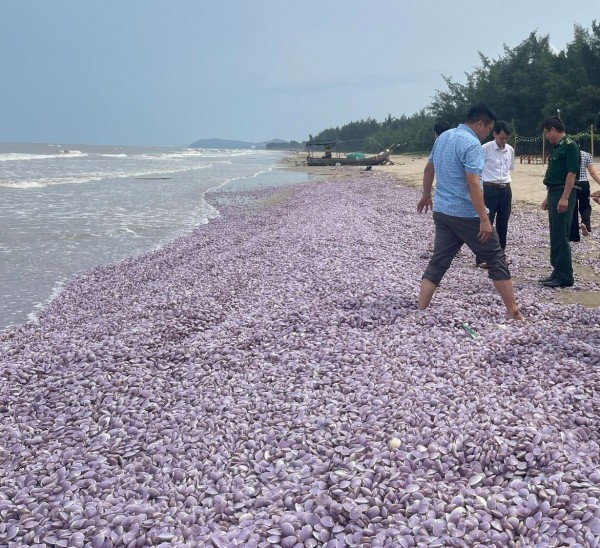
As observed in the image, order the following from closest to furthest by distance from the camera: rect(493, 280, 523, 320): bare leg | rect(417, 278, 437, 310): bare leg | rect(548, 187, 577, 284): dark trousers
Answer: rect(493, 280, 523, 320): bare leg < rect(417, 278, 437, 310): bare leg < rect(548, 187, 577, 284): dark trousers

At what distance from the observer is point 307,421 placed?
14.0 ft

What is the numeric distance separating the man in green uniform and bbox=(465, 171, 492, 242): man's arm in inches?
92.6

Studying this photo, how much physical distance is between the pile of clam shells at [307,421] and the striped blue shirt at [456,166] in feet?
4.34

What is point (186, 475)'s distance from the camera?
12.3 ft

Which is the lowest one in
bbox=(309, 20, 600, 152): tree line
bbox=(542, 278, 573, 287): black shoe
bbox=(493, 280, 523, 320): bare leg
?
bbox=(542, 278, 573, 287): black shoe

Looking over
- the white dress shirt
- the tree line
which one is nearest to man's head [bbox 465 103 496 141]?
the white dress shirt

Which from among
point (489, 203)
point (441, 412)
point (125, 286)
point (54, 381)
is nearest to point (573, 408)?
A: point (441, 412)

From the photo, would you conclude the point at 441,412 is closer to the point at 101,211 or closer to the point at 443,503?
the point at 443,503

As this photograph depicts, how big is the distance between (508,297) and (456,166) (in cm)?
168

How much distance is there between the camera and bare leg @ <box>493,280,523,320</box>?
6340 mm

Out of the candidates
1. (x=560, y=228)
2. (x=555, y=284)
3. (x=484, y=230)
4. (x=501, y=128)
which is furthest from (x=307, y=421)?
(x=501, y=128)

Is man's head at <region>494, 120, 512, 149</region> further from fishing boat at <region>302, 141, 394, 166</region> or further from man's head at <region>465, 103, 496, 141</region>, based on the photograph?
fishing boat at <region>302, 141, 394, 166</region>

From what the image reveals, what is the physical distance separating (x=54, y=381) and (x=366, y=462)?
3227 millimetres

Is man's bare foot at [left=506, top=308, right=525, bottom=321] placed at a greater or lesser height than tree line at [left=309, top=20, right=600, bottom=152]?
lesser
